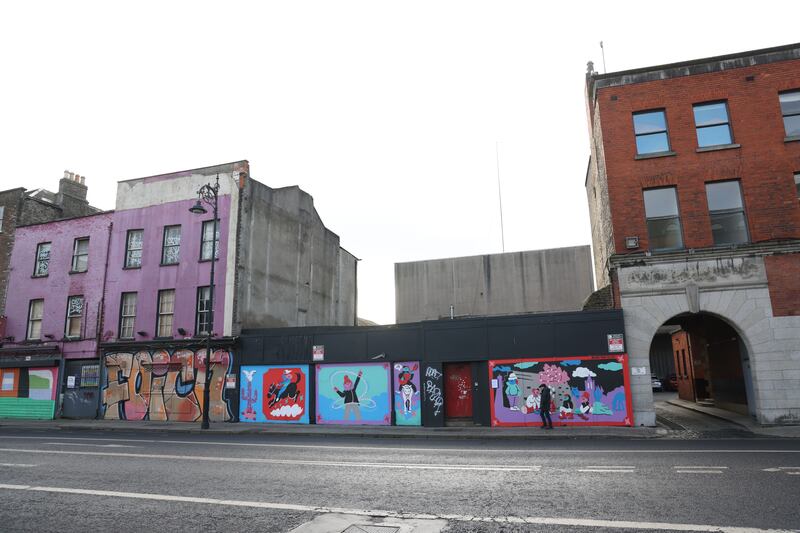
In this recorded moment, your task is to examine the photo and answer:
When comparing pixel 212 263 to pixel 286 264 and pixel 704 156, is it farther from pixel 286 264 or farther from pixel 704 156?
pixel 704 156

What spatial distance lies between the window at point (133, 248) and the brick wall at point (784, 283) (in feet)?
91.6

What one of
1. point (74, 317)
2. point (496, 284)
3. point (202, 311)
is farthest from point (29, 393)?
point (496, 284)

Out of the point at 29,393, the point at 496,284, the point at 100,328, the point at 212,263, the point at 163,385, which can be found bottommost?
the point at 29,393

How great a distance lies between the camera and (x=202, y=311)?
2381 centimetres


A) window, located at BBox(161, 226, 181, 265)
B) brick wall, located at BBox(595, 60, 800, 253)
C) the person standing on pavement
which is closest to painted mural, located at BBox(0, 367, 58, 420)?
window, located at BBox(161, 226, 181, 265)

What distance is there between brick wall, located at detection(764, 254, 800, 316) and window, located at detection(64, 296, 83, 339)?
31.2m

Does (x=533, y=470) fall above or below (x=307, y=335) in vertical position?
below

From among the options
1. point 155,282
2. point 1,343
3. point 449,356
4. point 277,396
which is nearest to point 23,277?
point 1,343

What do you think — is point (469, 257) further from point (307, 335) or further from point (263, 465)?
point (263, 465)

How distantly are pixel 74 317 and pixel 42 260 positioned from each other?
4614mm

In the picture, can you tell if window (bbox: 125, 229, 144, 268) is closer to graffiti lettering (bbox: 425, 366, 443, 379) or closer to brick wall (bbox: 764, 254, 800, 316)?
graffiti lettering (bbox: 425, 366, 443, 379)

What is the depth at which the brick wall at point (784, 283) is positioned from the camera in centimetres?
1705

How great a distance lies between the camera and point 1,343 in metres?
27.4

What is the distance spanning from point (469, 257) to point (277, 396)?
19080 mm
